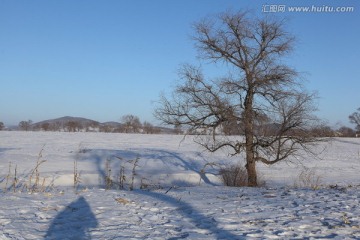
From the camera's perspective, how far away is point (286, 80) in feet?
49.4

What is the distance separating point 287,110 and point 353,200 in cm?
730

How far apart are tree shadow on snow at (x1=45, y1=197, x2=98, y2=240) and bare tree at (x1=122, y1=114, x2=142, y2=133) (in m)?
65.9

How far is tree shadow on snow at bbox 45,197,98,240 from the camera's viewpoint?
5609 mm

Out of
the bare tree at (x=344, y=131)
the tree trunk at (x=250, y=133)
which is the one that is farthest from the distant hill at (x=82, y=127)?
the tree trunk at (x=250, y=133)

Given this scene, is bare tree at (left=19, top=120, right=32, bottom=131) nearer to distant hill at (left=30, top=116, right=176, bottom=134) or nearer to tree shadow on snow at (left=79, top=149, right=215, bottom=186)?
distant hill at (left=30, top=116, right=176, bottom=134)

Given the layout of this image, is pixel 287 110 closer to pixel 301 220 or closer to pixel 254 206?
pixel 254 206

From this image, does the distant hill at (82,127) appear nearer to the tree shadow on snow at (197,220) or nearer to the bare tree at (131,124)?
the bare tree at (131,124)

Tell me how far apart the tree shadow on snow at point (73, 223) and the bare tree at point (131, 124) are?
65.9 metres

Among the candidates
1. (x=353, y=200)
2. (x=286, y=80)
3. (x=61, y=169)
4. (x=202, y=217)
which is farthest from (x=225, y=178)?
(x=202, y=217)

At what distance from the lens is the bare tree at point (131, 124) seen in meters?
74.2

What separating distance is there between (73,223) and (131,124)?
71198 mm

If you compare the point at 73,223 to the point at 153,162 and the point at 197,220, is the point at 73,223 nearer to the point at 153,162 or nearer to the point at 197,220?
the point at 197,220

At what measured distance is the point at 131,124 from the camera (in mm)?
77000

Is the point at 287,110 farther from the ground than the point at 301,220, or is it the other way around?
the point at 287,110
